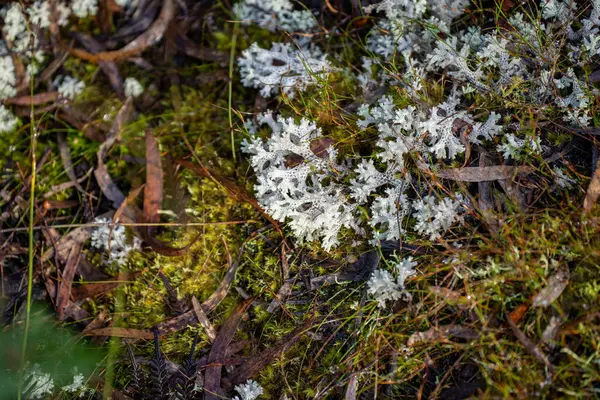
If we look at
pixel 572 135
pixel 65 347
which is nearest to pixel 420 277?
pixel 572 135

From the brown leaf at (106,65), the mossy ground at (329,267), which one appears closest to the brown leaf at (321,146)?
the mossy ground at (329,267)

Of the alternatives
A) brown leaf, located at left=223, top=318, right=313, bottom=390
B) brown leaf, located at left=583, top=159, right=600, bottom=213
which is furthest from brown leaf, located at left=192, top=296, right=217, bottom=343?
brown leaf, located at left=583, top=159, right=600, bottom=213

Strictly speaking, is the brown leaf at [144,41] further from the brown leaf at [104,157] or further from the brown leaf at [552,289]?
the brown leaf at [552,289]

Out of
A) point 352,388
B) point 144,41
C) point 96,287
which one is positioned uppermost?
point 144,41

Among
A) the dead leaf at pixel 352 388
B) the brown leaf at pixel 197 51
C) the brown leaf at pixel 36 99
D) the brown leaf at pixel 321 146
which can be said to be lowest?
the dead leaf at pixel 352 388

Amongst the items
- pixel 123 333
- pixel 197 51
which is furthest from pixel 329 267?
pixel 197 51

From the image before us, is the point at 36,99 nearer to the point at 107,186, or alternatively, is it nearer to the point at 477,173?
the point at 107,186
